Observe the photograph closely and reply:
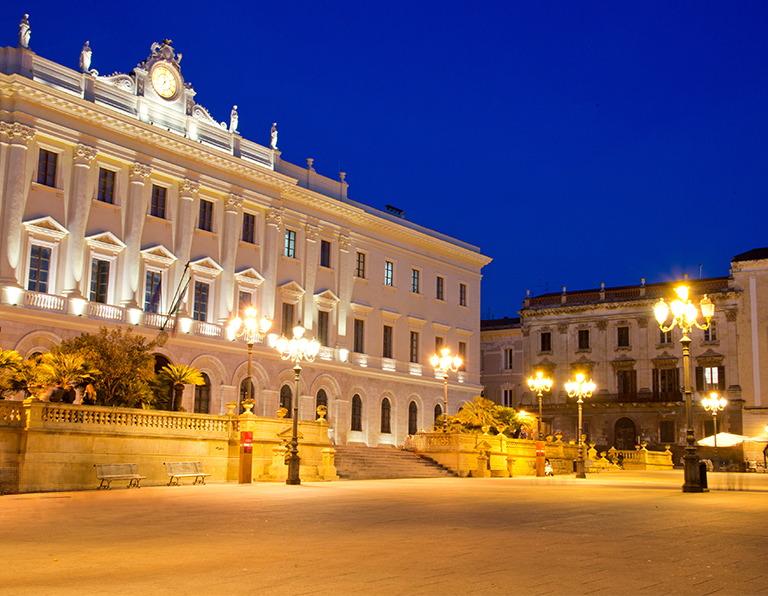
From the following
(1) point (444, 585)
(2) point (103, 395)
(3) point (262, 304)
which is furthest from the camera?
(3) point (262, 304)

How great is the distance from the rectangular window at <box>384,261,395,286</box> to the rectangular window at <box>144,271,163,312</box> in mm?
15744

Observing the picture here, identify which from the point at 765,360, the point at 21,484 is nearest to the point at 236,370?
the point at 21,484

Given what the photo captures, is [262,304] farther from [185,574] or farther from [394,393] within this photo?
[185,574]

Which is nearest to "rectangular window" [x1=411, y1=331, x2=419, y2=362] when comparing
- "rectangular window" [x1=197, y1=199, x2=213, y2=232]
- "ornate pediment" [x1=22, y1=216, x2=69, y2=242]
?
"rectangular window" [x1=197, y1=199, x2=213, y2=232]

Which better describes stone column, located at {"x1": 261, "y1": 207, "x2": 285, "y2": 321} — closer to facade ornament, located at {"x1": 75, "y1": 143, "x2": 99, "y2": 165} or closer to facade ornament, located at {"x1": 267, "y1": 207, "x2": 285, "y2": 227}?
facade ornament, located at {"x1": 267, "y1": 207, "x2": 285, "y2": 227}

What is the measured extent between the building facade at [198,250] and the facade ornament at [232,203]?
0.07 metres

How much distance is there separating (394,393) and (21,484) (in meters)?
28.1

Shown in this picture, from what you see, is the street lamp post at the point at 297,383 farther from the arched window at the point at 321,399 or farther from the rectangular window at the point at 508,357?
the rectangular window at the point at 508,357

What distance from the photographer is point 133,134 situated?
110 ft

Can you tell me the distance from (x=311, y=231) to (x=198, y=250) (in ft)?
24.6

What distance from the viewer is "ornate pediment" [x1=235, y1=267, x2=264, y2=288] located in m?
37.8

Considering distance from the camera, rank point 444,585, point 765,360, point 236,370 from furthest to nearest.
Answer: point 765,360
point 236,370
point 444,585

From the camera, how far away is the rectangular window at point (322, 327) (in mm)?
42062

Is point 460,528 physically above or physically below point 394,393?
below
